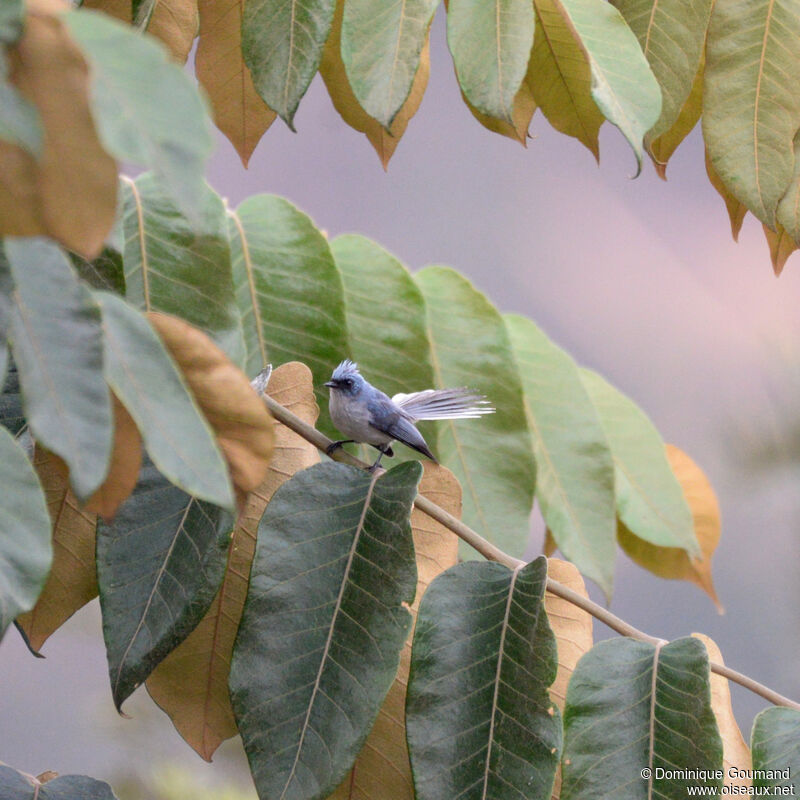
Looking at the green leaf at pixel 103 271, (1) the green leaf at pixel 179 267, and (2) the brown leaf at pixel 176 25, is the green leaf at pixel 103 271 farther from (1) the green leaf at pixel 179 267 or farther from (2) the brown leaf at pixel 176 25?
(2) the brown leaf at pixel 176 25

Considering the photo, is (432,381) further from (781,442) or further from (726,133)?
(781,442)

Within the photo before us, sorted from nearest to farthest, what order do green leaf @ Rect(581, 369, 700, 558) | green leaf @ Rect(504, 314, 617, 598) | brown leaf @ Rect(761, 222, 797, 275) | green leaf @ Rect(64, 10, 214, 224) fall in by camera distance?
green leaf @ Rect(64, 10, 214, 224) → brown leaf @ Rect(761, 222, 797, 275) → green leaf @ Rect(504, 314, 617, 598) → green leaf @ Rect(581, 369, 700, 558)

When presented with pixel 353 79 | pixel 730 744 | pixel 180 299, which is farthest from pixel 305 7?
pixel 730 744

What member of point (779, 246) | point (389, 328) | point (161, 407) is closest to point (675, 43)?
point (779, 246)

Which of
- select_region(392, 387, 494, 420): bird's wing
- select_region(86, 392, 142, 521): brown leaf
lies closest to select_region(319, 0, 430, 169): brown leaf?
select_region(392, 387, 494, 420): bird's wing

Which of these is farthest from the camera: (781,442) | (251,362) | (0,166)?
(781,442)

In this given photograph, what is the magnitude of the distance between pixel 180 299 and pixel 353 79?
166 mm

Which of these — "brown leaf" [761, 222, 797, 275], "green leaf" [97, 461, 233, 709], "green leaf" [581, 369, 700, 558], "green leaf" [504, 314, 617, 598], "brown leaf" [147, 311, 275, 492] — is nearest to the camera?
"brown leaf" [147, 311, 275, 492]

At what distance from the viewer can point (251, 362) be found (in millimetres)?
694

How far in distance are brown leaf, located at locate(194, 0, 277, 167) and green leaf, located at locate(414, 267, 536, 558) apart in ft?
0.68

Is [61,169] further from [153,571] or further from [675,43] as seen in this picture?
[675,43]

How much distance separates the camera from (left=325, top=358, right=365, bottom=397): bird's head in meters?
0.60

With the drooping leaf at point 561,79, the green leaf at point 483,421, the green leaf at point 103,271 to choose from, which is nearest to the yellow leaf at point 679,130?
the drooping leaf at point 561,79

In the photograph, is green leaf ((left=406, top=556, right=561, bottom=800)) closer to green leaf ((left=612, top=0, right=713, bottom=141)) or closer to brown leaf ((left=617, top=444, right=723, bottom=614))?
green leaf ((left=612, top=0, right=713, bottom=141))
